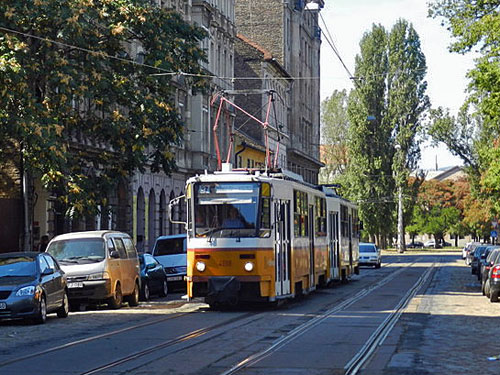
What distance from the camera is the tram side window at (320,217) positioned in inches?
1196

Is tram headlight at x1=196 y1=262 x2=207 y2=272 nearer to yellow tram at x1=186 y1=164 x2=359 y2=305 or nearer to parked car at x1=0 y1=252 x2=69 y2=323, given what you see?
yellow tram at x1=186 y1=164 x2=359 y2=305

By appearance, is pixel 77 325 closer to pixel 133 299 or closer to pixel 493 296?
pixel 133 299

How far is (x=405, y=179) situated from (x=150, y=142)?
2360 inches

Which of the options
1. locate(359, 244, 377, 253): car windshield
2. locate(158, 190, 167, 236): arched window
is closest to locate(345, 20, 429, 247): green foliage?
locate(359, 244, 377, 253): car windshield

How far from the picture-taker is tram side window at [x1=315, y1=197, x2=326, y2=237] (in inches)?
1196

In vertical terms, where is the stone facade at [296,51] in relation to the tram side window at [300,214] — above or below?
above

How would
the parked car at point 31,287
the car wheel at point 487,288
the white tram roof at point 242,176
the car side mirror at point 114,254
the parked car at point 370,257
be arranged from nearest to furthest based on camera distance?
the parked car at point 31,287 → the white tram roof at point 242,176 → the car side mirror at point 114,254 → the car wheel at point 487,288 → the parked car at point 370,257

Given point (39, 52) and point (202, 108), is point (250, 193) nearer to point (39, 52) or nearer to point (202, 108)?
point (39, 52)

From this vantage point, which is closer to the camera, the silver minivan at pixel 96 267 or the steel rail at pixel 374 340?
the steel rail at pixel 374 340

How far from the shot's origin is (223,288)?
23.2 meters

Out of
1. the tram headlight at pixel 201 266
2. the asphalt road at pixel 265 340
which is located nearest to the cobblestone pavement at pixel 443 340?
the asphalt road at pixel 265 340

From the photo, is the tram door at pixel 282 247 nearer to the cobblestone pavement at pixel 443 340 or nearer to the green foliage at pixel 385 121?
the cobblestone pavement at pixel 443 340

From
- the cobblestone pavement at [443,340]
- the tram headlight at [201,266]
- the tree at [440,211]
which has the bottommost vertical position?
the cobblestone pavement at [443,340]

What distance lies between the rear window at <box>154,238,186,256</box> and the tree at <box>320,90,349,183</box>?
3027 inches
